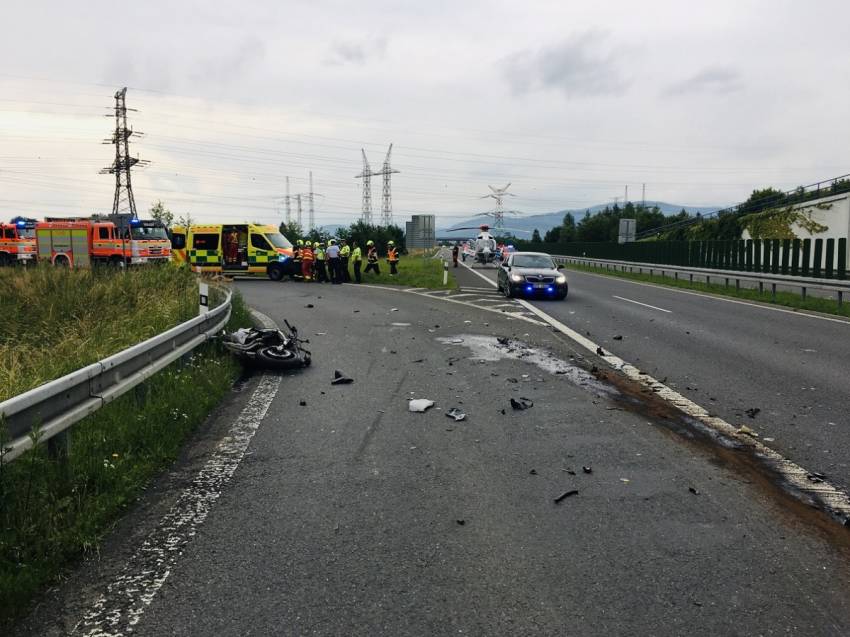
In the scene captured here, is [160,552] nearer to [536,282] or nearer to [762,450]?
[762,450]

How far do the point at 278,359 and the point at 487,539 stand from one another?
5549 millimetres

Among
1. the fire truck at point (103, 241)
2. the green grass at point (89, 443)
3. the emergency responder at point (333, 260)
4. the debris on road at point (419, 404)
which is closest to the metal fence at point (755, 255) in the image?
the emergency responder at point (333, 260)

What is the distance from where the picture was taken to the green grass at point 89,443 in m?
3.52

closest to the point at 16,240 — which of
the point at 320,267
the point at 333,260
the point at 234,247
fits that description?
the point at 234,247

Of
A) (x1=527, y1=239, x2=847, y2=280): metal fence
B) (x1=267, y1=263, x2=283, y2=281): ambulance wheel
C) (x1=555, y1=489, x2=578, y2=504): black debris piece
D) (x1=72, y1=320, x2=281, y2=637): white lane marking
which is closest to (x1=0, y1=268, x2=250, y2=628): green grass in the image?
(x1=72, y1=320, x2=281, y2=637): white lane marking

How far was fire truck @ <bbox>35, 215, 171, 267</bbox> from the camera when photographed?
31.7 meters

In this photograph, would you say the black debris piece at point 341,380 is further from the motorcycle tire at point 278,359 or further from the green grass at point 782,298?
the green grass at point 782,298

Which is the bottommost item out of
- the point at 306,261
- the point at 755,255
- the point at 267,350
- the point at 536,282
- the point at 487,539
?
the point at 487,539

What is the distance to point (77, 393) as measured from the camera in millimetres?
4719

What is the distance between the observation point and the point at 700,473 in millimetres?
4934

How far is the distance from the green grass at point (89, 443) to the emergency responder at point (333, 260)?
1317 cm

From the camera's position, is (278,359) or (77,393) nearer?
(77,393)

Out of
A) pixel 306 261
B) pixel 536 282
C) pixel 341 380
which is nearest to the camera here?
pixel 341 380

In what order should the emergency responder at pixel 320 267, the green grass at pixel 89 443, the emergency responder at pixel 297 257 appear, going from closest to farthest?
1. the green grass at pixel 89 443
2. the emergency responder at pixel 320 267
3. the emergency responder at pixel 297 257
